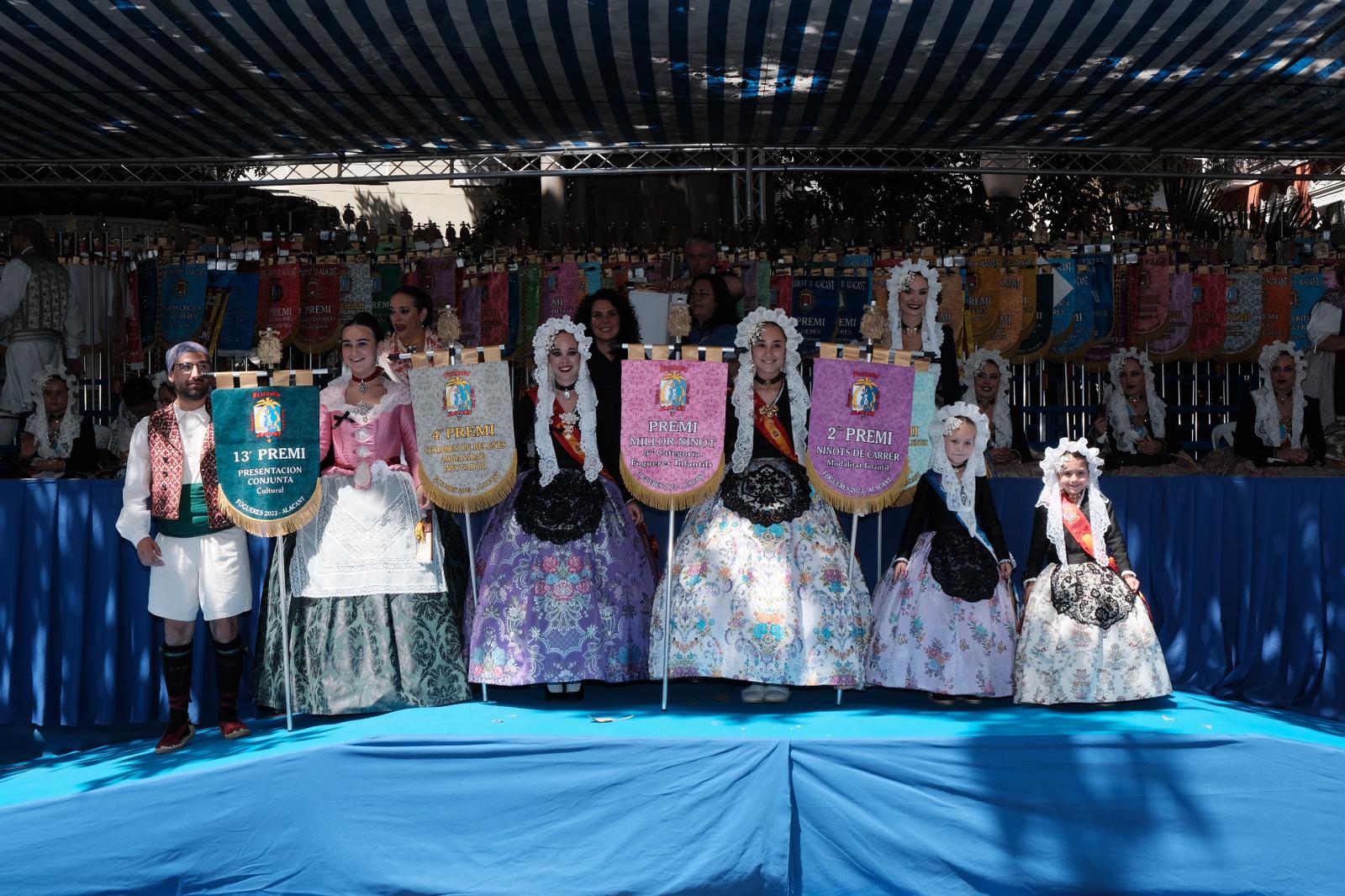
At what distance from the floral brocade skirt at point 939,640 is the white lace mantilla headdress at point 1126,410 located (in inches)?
121

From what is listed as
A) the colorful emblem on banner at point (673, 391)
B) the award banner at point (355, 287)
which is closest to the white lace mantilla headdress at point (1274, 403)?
the colorful emblem on banner at point (673, 391)

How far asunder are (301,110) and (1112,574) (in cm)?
559

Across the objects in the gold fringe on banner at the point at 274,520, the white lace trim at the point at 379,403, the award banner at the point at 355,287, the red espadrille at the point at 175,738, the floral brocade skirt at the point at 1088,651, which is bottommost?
the red espadrille at the point at 175,738

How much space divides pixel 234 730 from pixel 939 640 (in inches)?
106

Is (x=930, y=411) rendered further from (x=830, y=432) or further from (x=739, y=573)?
(x=739, y=573)

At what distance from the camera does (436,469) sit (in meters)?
5.27

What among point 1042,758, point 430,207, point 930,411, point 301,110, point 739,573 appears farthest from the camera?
point 430,207

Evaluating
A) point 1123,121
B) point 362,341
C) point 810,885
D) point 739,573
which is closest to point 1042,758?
point 810,885

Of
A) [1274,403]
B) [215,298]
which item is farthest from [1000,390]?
[215,298]

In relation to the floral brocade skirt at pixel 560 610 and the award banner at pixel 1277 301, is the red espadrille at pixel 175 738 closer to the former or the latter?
the floral brocade skirt at pixel 560 610

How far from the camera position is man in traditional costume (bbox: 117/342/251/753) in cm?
509

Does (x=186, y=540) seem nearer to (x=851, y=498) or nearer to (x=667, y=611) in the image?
(x=667, y=611)

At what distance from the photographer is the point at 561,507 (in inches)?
209

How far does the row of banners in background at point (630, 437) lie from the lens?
5.07 m
